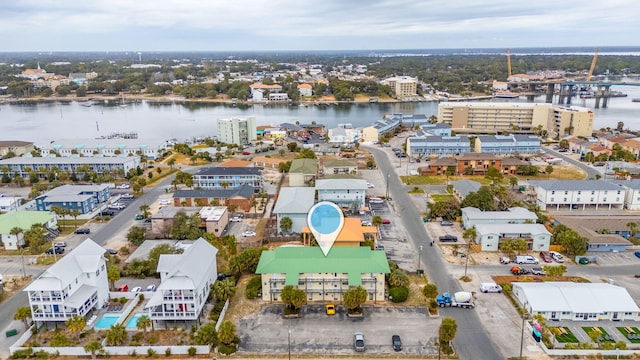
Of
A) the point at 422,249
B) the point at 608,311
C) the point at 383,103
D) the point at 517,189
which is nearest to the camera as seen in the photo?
the point at 608,311

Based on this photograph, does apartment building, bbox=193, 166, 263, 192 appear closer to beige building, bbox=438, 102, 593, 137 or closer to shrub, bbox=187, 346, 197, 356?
shrub, bbox=187, 346, 197, 356

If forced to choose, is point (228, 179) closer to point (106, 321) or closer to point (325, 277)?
point (325, 277)

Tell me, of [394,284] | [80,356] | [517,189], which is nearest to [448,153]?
[517,189]

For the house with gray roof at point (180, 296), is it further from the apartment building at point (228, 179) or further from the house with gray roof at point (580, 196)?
the house with gray roof at point (580, 196)

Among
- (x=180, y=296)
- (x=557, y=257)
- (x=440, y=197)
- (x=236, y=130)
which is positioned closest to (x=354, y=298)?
(x=180, y=296)

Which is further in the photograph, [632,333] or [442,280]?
[442,280]

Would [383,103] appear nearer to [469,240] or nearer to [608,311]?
[469,240]
